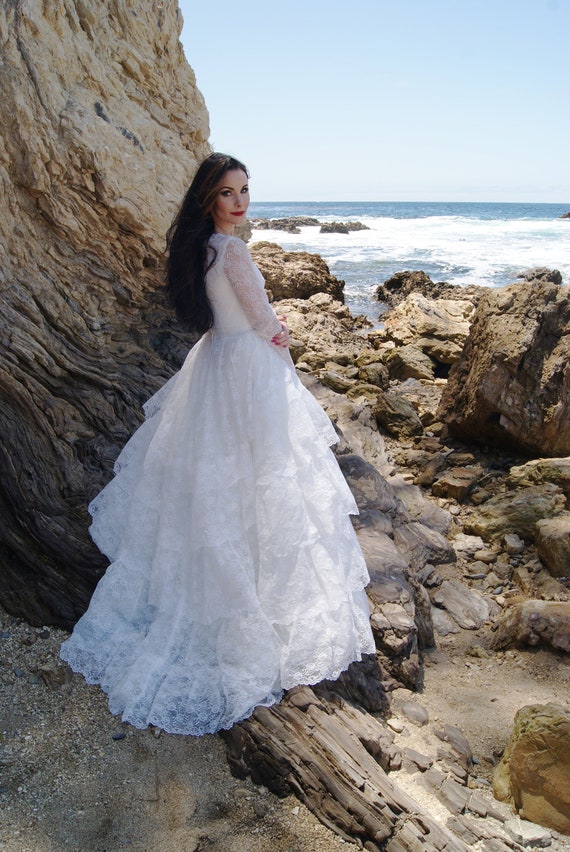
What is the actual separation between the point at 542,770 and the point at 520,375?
4053mm

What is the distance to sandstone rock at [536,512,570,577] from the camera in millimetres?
4344

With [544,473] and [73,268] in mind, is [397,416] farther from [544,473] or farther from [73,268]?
[73,268]

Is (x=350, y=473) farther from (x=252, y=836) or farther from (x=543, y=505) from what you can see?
(x=252, y=836)

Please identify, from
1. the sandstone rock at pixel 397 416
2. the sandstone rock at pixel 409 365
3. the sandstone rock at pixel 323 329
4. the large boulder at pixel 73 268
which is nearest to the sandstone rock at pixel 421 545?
the large boulder at pixel 73 268

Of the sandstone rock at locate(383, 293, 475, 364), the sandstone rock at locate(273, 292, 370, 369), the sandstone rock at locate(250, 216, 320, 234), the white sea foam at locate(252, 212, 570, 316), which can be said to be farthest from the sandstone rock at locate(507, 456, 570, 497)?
the sandstone rock at locate(250, 216, 320, 234)

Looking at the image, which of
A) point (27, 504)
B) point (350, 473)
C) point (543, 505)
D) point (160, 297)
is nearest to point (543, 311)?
point (543, 505)

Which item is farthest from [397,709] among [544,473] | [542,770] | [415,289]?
[415,289]

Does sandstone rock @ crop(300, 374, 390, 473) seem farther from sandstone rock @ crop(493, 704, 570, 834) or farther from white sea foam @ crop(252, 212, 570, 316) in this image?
white sea foam @ crop(252, 212, 570, 316)

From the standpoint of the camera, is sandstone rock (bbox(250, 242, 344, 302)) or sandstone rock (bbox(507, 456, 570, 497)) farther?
sandstone rock (bbox(250, 242, 344, 302))

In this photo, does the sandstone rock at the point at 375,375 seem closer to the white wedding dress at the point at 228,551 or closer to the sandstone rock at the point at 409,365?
the sandstone rock at the point at 409,365

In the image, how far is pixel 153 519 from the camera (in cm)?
284

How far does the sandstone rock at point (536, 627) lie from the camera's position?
11.7ft

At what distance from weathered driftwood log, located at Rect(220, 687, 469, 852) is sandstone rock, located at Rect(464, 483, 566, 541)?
2708 mm

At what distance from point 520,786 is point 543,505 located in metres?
2.79
